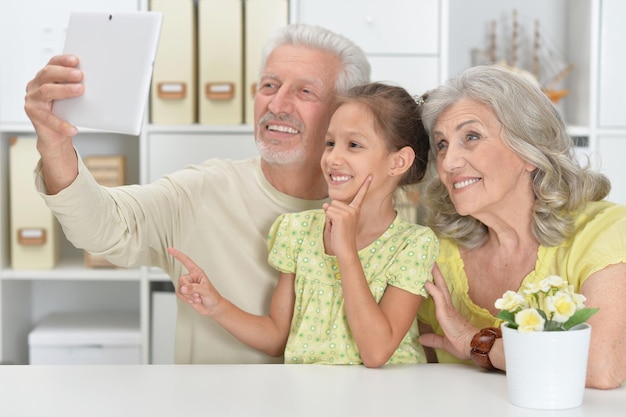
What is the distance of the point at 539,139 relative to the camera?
1.54 meters

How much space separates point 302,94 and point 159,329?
1.22 metres

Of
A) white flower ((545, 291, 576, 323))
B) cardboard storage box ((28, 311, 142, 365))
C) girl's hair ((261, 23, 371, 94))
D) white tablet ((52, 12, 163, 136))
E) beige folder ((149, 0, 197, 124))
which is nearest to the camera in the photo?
white flower ((545, 291, 576, 323))

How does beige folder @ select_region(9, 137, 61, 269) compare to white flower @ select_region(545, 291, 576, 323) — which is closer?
white flower @ select_region(545, 291, 576, 323)

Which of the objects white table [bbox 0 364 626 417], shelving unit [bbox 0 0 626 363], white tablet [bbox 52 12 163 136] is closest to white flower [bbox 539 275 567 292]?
white table [bbox 0 364 626 417]

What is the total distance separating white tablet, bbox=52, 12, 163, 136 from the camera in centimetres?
134

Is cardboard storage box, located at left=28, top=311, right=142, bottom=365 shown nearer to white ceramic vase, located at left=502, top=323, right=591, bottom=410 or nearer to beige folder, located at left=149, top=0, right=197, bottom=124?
beige folder, located at left=149, top=0, right=197, bottom=124

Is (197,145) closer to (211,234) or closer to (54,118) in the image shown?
(211,234)

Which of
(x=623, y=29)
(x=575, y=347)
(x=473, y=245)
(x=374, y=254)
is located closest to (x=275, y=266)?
(x=374, y=254)

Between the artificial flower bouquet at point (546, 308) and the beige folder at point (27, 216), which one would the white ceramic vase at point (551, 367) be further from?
the beige folder at point (27, 216)

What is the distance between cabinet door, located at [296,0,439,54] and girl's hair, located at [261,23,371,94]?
82 cm

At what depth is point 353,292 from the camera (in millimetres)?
1447

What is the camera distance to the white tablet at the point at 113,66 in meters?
1.34

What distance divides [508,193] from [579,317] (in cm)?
41

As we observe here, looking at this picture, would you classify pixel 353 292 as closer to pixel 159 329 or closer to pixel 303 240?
pixel 303 240
